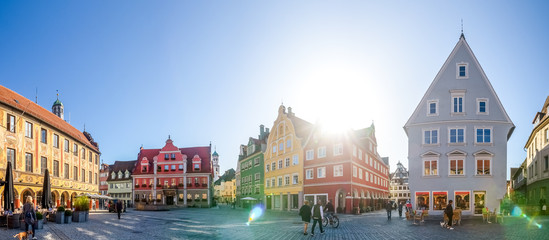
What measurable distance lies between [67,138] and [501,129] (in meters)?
43.3

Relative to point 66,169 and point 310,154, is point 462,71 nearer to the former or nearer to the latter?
point 310,154

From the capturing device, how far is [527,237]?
58.3 feet

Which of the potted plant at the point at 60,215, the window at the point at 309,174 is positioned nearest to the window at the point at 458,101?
the window at the point at 309,174

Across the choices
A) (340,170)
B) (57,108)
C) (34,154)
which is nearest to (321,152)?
(340,170)

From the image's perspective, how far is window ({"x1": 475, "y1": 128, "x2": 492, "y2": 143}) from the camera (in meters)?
33.9

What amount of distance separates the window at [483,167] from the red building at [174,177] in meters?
56.0

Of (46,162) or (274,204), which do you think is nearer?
(46,162)

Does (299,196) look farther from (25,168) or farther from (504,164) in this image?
(25,168)

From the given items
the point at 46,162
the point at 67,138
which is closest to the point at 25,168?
the point at 46,162

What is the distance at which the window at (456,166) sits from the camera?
34.3 meters

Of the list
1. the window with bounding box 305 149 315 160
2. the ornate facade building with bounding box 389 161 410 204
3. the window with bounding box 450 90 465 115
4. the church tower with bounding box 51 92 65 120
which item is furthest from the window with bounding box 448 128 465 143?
the ornate facade building with bounding box 389 161 410 204

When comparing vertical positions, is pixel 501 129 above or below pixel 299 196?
above

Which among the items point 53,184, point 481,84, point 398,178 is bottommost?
point 398,178

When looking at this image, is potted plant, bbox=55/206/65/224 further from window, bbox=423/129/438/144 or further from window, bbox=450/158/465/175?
window, bbox=450/158/465/175
